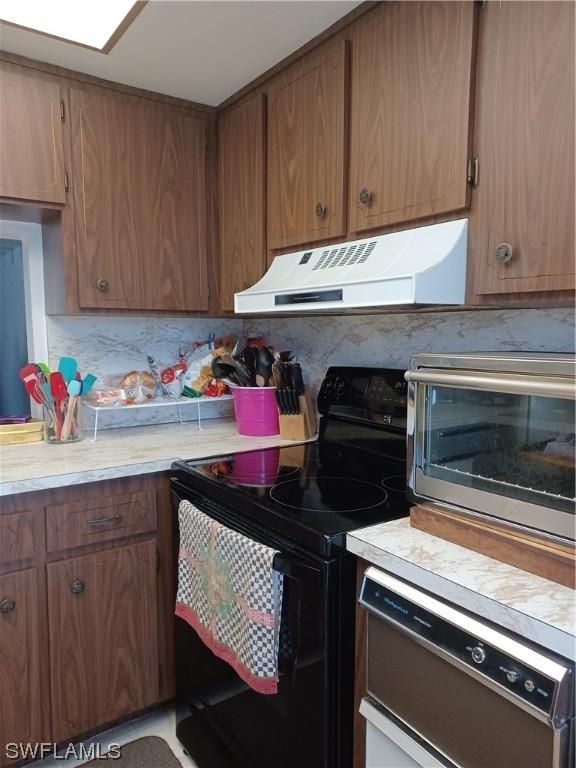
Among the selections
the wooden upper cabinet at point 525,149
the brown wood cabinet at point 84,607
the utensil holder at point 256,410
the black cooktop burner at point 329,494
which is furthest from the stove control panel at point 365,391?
the brown wood cabinet at point 84,607

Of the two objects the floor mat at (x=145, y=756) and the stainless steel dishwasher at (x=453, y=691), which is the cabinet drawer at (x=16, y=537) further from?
the stainless steel dishwasher at (x=453, y=691)

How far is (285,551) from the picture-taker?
1.15 m

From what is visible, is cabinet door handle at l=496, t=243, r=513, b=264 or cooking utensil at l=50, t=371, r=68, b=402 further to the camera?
cooking utensil at l=50, t=371, r=68, b=402

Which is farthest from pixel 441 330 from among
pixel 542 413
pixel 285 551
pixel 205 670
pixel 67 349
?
pixel 67 349

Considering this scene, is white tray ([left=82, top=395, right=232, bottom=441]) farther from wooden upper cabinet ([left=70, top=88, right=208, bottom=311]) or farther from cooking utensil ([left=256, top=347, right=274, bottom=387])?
wooden upper cabinet ([left=70, top=88, right=208, bottom=311])

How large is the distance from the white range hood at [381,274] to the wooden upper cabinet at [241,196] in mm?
363

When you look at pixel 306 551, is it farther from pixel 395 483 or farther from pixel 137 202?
pixel 137 202

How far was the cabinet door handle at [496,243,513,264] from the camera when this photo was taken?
110 cm

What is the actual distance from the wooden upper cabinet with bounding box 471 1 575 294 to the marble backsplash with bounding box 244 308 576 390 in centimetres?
31

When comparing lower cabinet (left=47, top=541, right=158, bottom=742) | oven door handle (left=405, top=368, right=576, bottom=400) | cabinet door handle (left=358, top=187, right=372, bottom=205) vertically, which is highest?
cabinet door handle (left=358, top=187, right=372, bottom=205)

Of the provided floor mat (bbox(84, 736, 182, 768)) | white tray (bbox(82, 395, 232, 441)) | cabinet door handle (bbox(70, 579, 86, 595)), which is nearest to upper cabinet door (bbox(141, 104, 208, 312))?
white tray (bbox(82, 395, 232, 441))

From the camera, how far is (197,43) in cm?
159

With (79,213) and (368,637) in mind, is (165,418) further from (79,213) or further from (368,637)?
(368,637)

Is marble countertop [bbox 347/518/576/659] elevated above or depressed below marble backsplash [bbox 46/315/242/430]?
below
